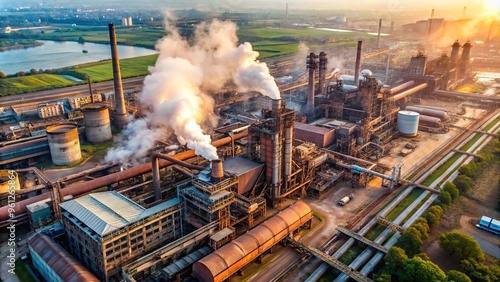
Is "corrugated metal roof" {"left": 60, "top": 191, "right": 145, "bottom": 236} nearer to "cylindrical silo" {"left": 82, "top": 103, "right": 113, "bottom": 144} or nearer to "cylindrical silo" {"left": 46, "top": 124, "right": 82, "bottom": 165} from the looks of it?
"cylindrical silo" {"left": 46, "top": 124, "right": 82, "bottom": 165}

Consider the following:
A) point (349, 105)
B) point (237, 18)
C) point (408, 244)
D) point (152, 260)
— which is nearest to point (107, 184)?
point (152, 260)

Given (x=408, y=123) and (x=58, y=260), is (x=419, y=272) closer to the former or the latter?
(x=58, y=260)

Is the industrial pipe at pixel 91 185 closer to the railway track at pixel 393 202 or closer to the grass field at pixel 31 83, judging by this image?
the railway track at pixel 393 202

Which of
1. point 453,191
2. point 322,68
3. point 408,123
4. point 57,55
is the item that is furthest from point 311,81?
point 57,55

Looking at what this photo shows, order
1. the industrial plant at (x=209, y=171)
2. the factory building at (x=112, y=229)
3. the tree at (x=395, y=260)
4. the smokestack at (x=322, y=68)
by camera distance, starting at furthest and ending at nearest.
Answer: the smokestack at (x=322, y=68)
the industrial plant at (x=209, y=171)
the tree at (x=395, y=260)
the factory building at (x=112, y=229)

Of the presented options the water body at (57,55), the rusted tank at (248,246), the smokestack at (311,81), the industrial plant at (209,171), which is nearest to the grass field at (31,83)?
the industrial plant at (209,171)

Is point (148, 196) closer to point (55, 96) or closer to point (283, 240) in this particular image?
point (283, 240)

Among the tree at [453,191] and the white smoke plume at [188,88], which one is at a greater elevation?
the white smoke plume at [188,88]
